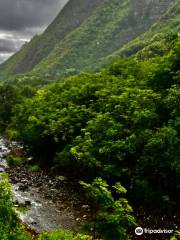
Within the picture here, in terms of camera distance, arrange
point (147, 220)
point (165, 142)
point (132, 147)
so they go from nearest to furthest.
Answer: point (147, 220), point (165, 142), point (132, 147)

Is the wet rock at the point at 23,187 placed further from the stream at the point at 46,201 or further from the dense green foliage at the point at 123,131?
the dense green foliage at the point at 123,131

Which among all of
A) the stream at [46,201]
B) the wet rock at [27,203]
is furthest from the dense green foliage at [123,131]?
the wet rock at [27,203]

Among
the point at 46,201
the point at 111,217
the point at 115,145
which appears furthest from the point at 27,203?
the point at 111,217

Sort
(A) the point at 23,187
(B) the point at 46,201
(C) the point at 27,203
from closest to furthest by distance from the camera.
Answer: (C) the point at 27,203
(B) the point at 46,201
(A) the point at 23,187

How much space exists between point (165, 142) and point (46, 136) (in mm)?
22271

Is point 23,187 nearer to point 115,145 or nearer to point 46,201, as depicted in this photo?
point 46,201

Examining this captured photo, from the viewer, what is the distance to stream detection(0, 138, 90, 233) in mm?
32781

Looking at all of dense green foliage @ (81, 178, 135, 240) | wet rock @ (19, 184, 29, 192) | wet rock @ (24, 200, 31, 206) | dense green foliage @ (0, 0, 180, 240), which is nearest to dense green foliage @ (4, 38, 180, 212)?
dense green foliage @ (0, 0, 180, 240)

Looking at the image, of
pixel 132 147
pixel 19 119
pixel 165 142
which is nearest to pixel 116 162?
pixel 132 147

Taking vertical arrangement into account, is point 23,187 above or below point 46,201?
above

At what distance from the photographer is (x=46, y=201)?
125 ft

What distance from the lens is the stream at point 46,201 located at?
108ft

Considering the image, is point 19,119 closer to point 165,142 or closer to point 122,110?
point 122,110

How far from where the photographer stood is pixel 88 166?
1561 inches
